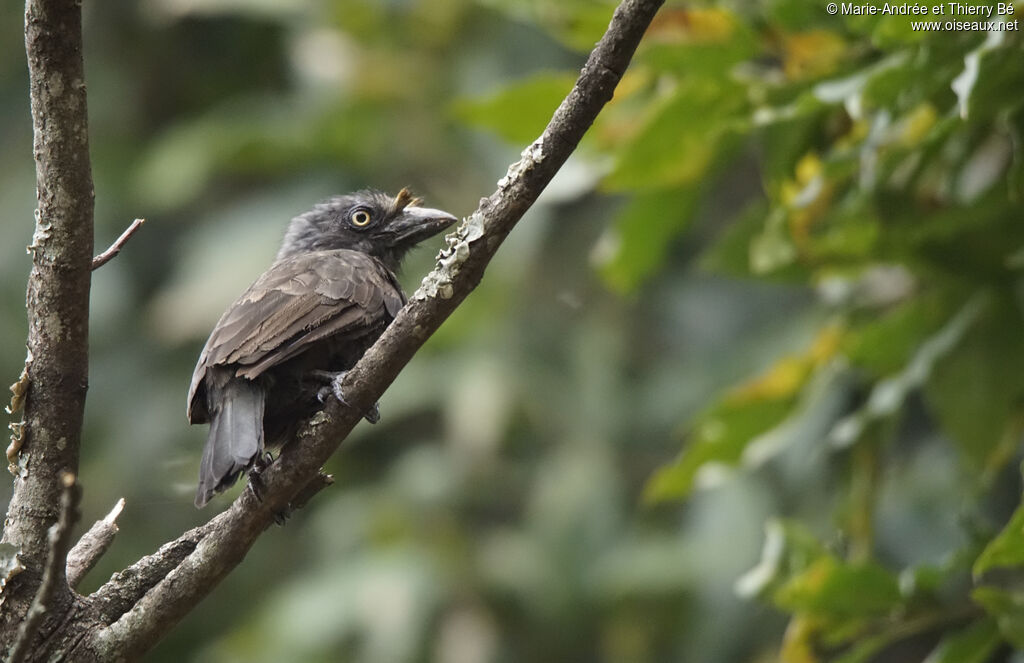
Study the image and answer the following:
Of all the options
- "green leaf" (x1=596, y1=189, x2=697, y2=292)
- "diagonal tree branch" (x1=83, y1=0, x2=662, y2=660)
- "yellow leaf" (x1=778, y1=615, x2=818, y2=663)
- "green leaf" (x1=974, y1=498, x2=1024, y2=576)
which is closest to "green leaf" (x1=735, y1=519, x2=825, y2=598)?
"yellow leaf" (x1=778, y1=615, x2=818, y2=663)

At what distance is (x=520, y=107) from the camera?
3.97 m

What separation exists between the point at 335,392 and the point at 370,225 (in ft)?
6.49

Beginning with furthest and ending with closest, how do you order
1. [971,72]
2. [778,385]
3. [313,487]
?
1. [778,385]
2. [313,487]
3. [971,72]

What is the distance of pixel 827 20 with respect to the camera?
3770mm

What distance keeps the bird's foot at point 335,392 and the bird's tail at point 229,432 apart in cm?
16

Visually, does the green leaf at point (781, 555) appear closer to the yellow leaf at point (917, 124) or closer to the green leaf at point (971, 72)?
the yellow leaf at point (917, 124)

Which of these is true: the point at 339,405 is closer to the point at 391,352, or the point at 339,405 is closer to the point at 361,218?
the point at 391,352

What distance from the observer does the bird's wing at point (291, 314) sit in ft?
10.9

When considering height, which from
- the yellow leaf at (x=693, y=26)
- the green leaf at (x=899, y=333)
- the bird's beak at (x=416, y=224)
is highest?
the bird's beak at (x=416, y=224)

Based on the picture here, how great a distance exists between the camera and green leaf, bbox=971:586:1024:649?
3045 mm

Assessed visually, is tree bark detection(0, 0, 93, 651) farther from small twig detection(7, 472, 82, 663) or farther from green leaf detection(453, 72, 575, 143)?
green leaf detection(453, 72, 575, 143)

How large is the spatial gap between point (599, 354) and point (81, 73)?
18.1ft

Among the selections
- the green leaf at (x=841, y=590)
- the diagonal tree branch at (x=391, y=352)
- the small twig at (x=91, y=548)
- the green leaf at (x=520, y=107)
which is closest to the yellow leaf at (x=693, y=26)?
the green leaf at (x=520, y=107)

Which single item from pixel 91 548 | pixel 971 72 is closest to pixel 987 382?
pixel 971 72
